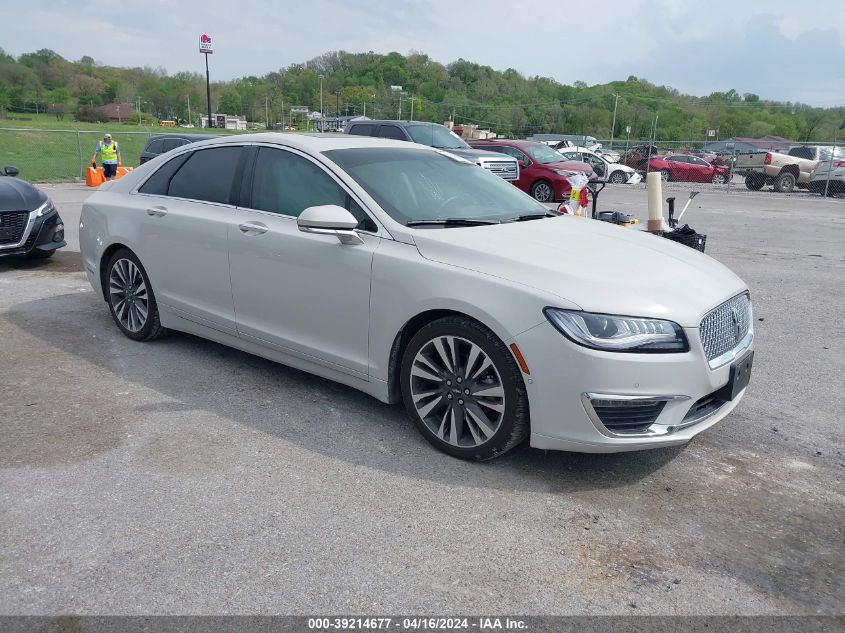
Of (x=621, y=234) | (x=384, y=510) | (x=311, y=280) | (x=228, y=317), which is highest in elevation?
(x=621, y=234)

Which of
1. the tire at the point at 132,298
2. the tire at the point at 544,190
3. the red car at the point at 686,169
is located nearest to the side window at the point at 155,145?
the tire at the point at 544,190

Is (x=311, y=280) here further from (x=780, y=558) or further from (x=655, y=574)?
(x=780, y=558)

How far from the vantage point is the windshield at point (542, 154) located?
738 inches

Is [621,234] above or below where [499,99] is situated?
below

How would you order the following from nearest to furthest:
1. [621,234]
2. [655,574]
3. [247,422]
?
[655,574]
[247,422]
[621,234]

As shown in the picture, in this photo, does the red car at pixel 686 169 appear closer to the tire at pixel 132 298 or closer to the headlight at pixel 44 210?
the headlight at pixel 44 210

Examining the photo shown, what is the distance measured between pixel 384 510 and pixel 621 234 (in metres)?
2.29

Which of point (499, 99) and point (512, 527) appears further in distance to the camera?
point (499, 99)

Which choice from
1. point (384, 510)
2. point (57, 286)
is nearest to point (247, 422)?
point (384, 510)

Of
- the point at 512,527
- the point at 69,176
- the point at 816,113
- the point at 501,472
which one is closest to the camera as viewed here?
Result: the point at 512,527

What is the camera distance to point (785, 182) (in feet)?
81.4

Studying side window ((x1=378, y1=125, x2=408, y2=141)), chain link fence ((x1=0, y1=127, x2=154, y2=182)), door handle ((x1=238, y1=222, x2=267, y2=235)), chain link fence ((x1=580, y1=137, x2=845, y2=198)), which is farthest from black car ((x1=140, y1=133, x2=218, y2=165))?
chain link fence ((x1=580, y1=137, x2=845, y2=198))

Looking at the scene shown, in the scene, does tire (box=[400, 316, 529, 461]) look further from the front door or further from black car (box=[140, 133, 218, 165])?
black car (box=[140, 133, 218, 165])

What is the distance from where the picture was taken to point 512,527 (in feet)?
10.2
